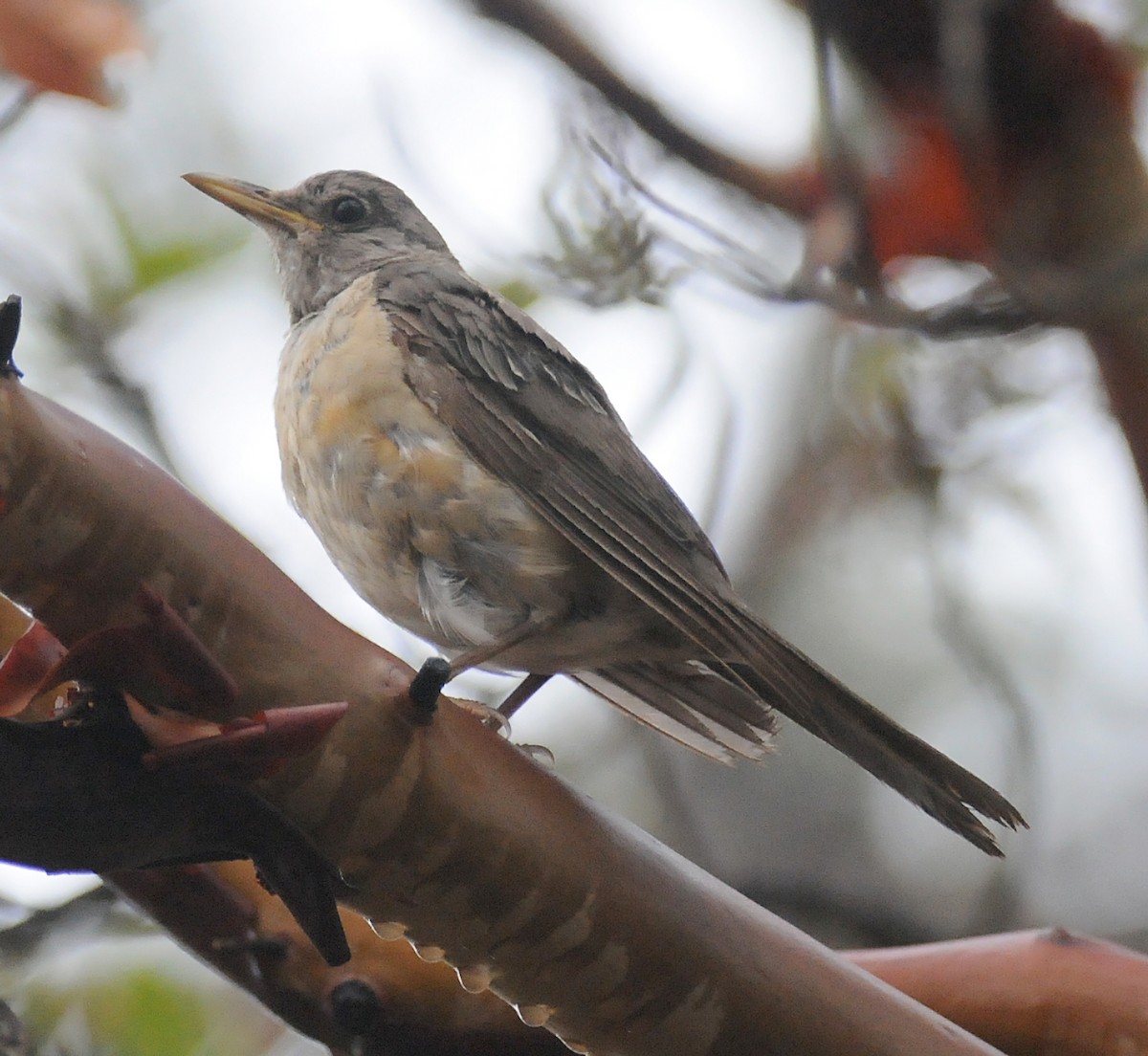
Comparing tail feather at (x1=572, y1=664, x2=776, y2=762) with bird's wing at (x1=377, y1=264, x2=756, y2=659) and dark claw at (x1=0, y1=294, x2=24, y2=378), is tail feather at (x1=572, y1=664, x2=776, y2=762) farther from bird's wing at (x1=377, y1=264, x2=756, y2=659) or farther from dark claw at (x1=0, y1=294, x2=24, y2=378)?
dark claw at (x1=0, y1=294, x2=24, y2=378)

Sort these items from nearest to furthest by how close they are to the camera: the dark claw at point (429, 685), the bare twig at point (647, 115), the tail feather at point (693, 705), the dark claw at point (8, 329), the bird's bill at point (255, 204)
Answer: the dark claw at point (8, 329)
the dark claw at point (429, 685)
the tail feather at point (693, 705)
the bare twig at point (647, 115)
the bird's bill at point (255, 204)

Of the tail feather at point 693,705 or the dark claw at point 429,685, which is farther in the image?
the tail feather at point 693,705

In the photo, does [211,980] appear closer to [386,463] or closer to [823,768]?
[386,463]

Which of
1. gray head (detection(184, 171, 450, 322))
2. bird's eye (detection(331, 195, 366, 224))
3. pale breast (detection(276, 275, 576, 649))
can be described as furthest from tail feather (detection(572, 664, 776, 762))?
bird's eye (detection(331, 195, 366, 224))

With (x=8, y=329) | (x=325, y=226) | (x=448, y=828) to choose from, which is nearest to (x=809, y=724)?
(x=448, y=828)

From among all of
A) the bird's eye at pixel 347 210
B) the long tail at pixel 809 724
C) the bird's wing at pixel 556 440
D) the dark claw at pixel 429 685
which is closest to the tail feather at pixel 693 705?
the long tail at pixel 809 724

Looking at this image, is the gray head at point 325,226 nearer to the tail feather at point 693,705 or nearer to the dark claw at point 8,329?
the tail feather at point 693,705

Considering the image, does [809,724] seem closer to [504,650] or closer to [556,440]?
[504,650]

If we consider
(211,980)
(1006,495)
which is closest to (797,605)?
(1006,495)
